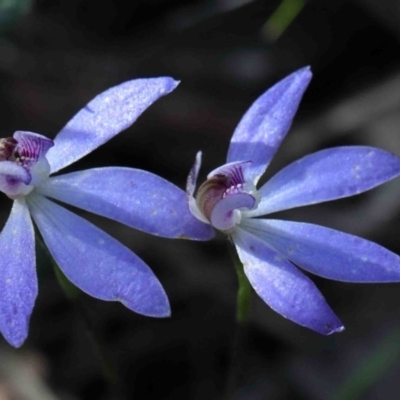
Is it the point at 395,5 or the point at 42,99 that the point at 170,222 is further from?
the point at 395,5

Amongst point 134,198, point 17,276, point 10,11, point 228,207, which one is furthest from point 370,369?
point 10,11

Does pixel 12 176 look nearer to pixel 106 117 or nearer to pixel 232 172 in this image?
pixel 106 117

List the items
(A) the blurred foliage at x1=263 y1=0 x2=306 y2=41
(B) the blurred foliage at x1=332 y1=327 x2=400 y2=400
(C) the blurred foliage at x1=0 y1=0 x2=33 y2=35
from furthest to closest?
(A) the blurred foliage at x1=263 y1=0 x2=306 y2=41
(C) the blurred foliage at x1=0 y1=0 x2=33 y2=35
(B) the blurred foliage at x1=332 y1=327 x2=400 y2=400

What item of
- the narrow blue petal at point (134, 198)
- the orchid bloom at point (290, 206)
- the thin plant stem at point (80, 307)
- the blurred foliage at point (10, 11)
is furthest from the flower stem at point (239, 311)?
the blurred foliage at point (10, 11)

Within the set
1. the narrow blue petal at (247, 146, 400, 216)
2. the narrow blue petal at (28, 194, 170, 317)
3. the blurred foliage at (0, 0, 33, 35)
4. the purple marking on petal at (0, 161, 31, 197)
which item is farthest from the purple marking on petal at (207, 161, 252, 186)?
the blurred foliage at (0, 0, 33, 35)

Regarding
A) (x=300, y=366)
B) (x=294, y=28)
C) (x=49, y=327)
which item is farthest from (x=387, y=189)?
(x=49, y=327)

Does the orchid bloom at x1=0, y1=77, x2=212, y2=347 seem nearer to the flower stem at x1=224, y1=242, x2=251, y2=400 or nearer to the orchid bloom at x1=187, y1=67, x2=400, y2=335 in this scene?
the orchid bloom at x1=187, y1=67, x2=400, y2=335
